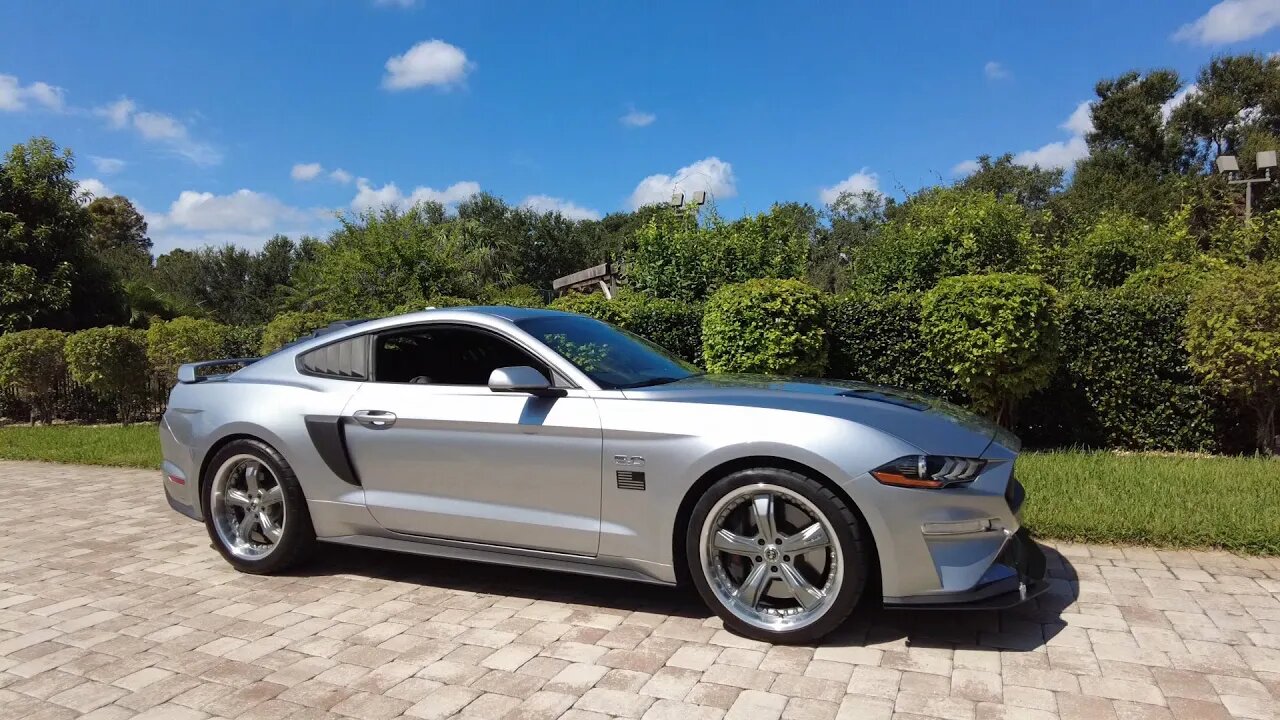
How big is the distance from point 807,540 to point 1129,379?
6092 mm

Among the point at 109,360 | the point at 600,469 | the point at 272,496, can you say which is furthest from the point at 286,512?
the point at 109,360

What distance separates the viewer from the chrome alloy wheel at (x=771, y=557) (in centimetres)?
332

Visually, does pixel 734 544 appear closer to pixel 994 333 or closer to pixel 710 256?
pixel 994 333

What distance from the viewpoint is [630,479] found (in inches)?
141

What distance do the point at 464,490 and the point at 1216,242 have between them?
540 inches

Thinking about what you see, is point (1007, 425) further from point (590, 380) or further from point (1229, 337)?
point (590, 380)

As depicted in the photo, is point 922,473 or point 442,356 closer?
point 922,473

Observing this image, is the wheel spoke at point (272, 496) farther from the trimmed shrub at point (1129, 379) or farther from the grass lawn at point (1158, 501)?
Answer: the trimmed shrub at point (1129, 379)

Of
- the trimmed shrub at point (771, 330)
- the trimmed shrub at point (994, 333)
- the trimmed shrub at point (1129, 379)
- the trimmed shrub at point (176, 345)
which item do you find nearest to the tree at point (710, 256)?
the trimmed shrub at point (771, 330)

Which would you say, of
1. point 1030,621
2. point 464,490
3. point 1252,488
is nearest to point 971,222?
point 1252,488

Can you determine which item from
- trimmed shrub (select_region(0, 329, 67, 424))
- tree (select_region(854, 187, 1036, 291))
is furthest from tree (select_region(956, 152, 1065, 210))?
trimmed shrub (select_region(0, 329, 67, 424))

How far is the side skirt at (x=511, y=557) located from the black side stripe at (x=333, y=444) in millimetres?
373

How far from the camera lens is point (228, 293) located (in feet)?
140

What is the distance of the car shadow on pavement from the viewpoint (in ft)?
11.2
